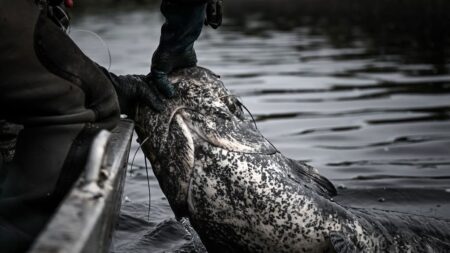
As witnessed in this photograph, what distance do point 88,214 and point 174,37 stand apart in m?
1.74

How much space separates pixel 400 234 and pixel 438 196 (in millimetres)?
2032

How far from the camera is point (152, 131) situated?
361cm

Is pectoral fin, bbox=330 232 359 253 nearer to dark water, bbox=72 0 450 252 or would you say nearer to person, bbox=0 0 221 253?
person, bbox=0 0 221 253

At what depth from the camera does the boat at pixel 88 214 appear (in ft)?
6.07

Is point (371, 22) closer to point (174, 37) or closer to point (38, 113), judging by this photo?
point (174, 37)

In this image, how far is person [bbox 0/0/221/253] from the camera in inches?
105

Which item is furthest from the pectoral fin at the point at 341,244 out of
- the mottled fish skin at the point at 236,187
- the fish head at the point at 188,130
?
the fish head at the point at 188,130

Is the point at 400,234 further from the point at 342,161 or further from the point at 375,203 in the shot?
the point at 342,161

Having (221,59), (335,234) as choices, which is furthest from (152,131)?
(221,59)

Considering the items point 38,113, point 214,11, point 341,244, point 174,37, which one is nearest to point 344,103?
point 214,11

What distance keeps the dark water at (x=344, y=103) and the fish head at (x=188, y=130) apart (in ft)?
2.25

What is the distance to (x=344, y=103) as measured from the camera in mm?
9430

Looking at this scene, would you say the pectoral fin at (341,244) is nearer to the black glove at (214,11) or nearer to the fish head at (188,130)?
the fish head at (188,130)

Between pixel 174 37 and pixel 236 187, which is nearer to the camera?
pixel 236 187
